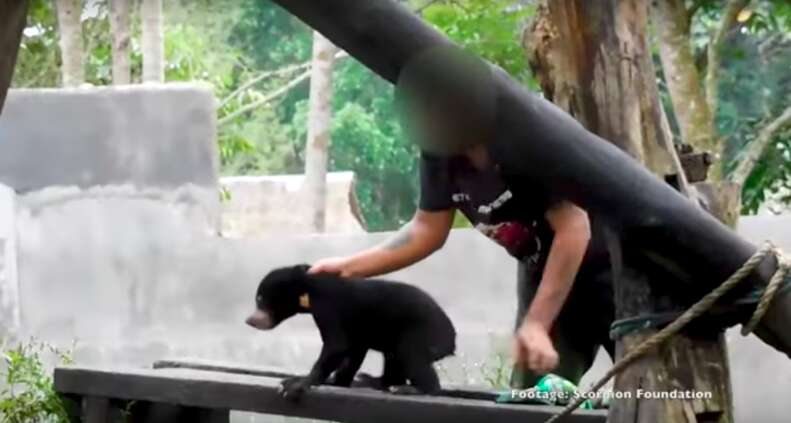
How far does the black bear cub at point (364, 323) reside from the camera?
368 centimetres

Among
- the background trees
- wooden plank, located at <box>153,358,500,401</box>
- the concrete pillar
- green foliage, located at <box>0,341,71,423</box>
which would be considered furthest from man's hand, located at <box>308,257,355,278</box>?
the concrete pillar

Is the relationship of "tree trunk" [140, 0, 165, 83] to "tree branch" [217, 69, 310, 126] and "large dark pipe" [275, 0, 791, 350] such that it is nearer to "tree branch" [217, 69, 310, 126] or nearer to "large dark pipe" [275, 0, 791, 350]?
"tree branch" [217, 69, 310, 126]

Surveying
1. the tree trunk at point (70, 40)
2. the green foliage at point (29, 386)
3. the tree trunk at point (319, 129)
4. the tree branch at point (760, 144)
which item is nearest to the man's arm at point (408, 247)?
the green foliage at point (29, 386)

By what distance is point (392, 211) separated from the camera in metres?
8.64

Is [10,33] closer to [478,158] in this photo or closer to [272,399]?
[478,158]

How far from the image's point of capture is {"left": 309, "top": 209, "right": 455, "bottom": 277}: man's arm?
3064mm

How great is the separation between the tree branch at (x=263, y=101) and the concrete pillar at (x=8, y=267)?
335cm

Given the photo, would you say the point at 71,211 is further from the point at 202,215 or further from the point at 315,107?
the point at 315,107

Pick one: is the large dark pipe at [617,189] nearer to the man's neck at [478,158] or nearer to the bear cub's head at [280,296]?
the man's neck at [478,158]

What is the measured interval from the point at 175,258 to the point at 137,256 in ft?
0.58

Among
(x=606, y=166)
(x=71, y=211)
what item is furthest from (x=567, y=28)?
(x=71, y=211)

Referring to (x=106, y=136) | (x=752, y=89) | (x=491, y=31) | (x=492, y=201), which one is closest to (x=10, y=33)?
(x=492, y=201)

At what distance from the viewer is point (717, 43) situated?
6250 millimetres

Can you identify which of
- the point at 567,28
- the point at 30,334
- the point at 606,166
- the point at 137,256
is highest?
the point at 567,28
